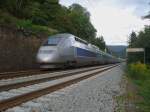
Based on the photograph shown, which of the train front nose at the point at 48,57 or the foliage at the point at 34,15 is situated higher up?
the foliage at the point at 34,15

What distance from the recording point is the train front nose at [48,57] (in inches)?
1245

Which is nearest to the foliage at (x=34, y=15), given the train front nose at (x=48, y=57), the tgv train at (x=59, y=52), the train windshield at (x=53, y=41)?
the train windshield at (x=53, y=41)

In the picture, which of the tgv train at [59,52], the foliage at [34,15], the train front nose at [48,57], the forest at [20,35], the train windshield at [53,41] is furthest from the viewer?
the foliage at [34,15]

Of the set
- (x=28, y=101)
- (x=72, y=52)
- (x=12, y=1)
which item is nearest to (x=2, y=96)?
(x=28, y=101)

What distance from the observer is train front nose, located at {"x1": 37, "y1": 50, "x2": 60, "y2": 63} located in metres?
31.6

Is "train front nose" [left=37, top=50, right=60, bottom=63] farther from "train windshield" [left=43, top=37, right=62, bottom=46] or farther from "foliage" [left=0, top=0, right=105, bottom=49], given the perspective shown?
"foliage" [left=0, top=0, right=105, bottom=49]

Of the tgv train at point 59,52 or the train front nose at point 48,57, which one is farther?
the tgv train at point 59,52

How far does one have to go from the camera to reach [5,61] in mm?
30672

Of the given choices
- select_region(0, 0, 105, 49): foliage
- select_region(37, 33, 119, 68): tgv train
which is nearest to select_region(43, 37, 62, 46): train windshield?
select_region(37, 33, 119, 68): tgv train

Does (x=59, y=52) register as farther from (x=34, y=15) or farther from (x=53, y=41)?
(x=34, y=15)

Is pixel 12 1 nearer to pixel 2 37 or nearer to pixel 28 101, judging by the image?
pixel 2 37

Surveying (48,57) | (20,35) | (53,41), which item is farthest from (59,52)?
(20,35)

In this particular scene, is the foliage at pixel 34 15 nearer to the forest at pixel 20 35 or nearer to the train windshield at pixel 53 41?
the forest at pixel 20 35

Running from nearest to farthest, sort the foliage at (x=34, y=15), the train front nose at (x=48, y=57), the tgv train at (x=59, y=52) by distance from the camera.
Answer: the train front nose at (x=48, y=57) < the tgv train at (x=59, y=52) < the foliage at (x=34, y=15)
